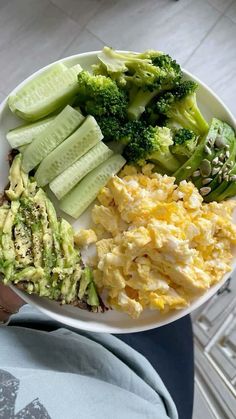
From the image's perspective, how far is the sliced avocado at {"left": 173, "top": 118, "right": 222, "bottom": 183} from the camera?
175 cm

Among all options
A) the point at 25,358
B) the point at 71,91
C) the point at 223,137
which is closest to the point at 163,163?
the point at 223,137

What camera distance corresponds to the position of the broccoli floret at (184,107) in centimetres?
175

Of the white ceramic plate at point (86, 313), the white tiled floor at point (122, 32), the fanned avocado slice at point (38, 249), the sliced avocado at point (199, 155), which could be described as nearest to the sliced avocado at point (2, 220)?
the fanned avocado slice at point (38, 249)

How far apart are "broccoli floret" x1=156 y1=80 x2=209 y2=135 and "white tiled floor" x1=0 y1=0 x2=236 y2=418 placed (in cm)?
88

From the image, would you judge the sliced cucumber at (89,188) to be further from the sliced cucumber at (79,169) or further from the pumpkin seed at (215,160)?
the pumpkin seed at (215,160)

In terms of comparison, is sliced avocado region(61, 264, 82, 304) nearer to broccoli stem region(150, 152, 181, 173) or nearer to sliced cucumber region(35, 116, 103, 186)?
sliced cucumber region(35, 116, 103, 186)

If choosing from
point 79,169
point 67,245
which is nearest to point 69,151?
point 79,169

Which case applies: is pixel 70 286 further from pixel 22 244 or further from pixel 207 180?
pixel 207 180

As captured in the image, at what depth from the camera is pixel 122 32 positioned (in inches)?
102

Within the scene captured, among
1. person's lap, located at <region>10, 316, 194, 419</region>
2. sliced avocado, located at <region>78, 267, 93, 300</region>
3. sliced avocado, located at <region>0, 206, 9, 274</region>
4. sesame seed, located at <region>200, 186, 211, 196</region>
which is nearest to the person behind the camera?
sliced avocado, located at <region>0, 206, 9, 274</region>

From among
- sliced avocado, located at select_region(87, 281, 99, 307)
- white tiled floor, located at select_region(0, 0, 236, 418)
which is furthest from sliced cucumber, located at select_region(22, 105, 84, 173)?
white tiled floor, located at select_region(0, 0, 236, 418)

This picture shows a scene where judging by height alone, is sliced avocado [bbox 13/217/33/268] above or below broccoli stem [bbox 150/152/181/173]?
below

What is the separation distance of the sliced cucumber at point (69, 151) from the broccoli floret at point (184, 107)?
0.79ft

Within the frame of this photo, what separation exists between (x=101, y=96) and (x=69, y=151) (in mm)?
211
